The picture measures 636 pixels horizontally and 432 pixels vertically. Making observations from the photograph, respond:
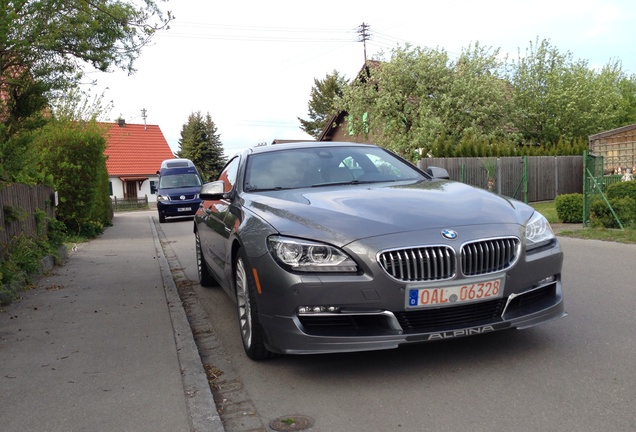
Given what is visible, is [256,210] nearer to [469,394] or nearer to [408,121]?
[469,394]

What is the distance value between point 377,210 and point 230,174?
2584mm

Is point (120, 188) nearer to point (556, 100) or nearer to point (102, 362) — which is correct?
point (556, 100)

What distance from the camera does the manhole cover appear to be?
10.8 feet

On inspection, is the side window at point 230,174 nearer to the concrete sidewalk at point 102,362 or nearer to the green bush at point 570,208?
the concrete sidewalk at point 102,362

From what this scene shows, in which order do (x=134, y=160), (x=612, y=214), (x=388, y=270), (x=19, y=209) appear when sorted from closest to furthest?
(x=388, y=270) < (x=19, y=209) < (x=612, y=214) < (x=134, y=160)

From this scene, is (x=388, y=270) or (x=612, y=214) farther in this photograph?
(x=612, y=214)

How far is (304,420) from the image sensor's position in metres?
3.39

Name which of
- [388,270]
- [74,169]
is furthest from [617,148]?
[388,270]

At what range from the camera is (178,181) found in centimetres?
2494

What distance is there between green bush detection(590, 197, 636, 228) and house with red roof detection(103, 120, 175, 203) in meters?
45.5

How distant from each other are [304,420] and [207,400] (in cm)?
67

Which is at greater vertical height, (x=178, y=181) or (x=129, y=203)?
(x=178, y=181)

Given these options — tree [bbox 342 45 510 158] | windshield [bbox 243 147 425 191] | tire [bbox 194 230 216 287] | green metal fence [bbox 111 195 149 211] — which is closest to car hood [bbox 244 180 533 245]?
windshield [bbox 243 147 425 191]

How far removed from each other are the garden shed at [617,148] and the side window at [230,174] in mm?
20121
